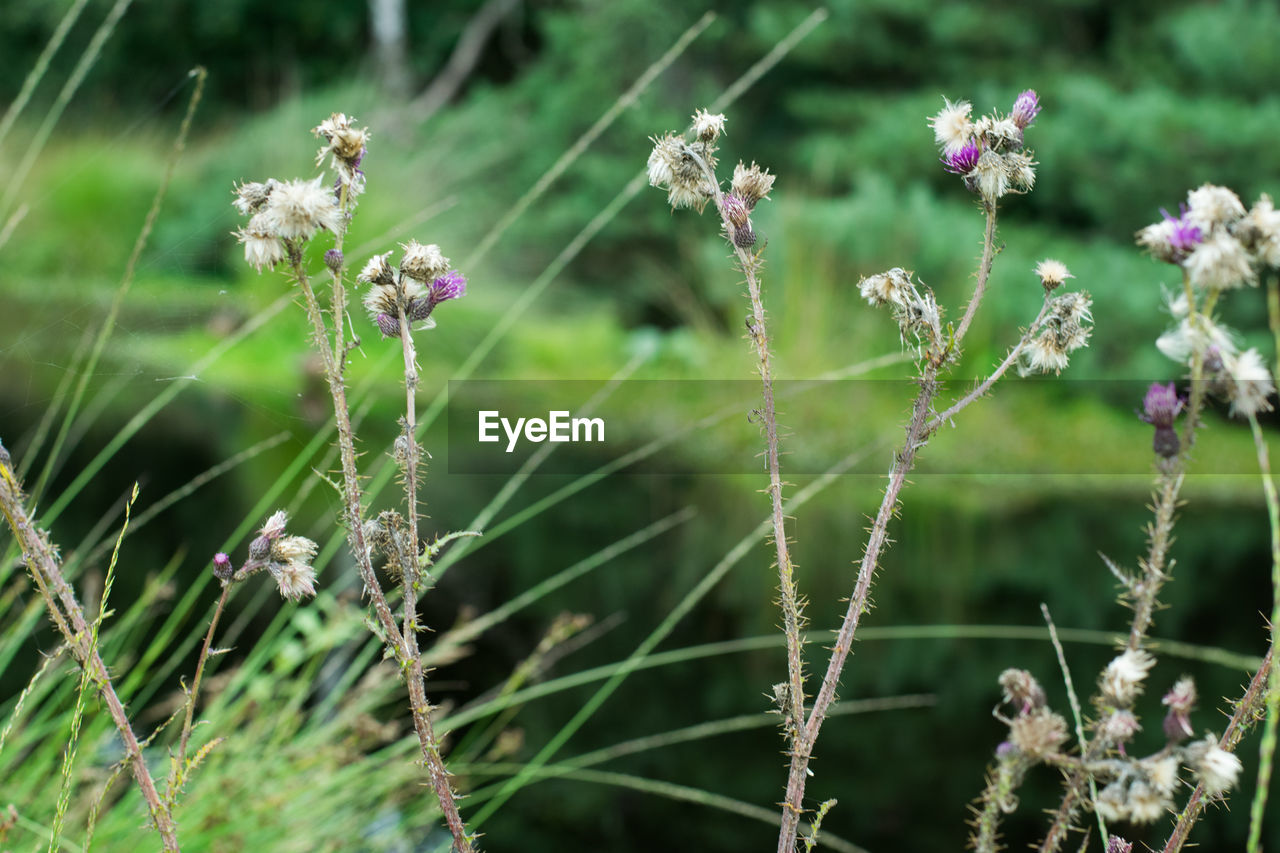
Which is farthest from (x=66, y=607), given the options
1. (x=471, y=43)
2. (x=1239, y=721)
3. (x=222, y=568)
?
(x=471, y=43)

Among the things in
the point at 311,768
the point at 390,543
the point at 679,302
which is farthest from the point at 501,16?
the point at 390,543

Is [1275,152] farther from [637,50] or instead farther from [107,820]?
[107,820]

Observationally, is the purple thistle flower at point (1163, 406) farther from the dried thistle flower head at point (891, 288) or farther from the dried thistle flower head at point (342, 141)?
the dried thistle flower head at point (342, 141)

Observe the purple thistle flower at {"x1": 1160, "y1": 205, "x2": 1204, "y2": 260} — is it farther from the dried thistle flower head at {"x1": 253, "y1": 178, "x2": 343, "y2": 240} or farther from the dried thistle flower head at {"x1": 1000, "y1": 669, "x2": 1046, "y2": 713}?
the dried thistle flower head at {"x1": 253, "y1": 178, "x2": 343, "y2": 240}

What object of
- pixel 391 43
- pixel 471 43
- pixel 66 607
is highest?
pixel 471 43

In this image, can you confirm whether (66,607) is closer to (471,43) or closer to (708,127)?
(708,127)
